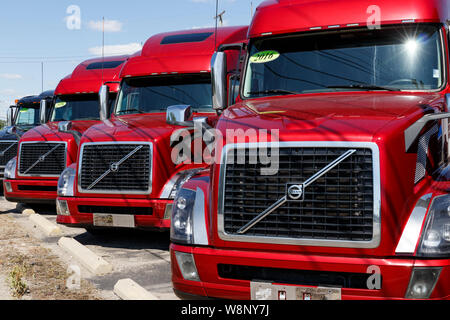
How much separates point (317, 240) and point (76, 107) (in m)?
8.52

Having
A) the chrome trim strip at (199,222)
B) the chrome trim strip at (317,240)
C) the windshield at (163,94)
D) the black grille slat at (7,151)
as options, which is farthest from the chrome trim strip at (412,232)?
the black grille slat at (7,151)

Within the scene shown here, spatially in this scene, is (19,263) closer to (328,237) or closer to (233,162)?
(233,162)

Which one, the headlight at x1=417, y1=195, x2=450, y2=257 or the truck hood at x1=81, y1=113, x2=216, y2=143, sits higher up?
the truck hood at x1=81, y1=113, x2=216, y2=143

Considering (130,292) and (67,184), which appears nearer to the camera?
(130,292)

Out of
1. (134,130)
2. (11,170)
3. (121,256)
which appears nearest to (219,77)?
(134,130)

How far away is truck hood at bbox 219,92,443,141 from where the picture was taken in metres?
3.73

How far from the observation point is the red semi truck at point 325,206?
11.6ft

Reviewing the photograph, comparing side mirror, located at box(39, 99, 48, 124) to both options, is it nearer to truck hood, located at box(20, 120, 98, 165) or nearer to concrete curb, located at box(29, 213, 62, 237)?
truck hood, located at box(20, 120, 98, 165)

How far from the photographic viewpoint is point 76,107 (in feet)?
36.7

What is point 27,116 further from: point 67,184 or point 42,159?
point 67,184

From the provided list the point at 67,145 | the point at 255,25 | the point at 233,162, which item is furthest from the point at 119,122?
the point at 233,162

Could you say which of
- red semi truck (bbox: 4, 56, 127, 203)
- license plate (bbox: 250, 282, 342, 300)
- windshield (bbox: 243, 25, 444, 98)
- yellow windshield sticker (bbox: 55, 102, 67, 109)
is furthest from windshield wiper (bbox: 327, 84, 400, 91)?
yellow windshield sticker (bbox: 55, 102, 67, 109)

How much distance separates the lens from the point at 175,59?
27.8ft
